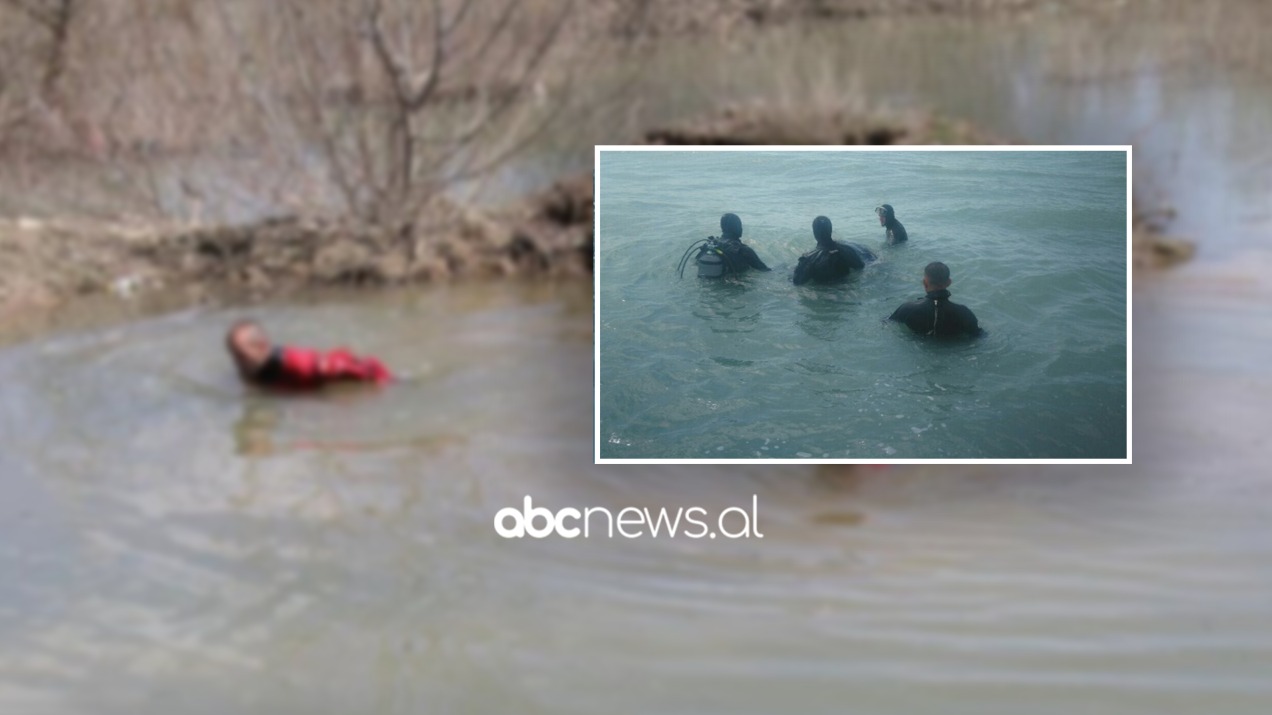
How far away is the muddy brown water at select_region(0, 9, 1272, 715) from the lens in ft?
7.47

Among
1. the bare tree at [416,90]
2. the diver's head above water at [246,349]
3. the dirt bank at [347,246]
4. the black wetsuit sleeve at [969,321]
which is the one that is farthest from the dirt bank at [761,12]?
the black wetsuit sleeve at [969,321]

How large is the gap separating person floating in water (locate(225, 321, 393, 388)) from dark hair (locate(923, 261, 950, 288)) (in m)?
1.78

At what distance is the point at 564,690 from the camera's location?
7.40 ft

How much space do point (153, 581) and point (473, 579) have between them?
2.24ft

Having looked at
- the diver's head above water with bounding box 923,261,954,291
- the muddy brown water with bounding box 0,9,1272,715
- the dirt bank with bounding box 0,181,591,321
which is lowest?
the muddy brown water with bounding box 0,9,1272,715

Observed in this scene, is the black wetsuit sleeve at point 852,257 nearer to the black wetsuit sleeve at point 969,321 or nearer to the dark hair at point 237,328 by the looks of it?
the black wetsuit sleeve at point 969,321

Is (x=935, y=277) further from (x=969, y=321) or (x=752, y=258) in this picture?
(x=752, y=258)

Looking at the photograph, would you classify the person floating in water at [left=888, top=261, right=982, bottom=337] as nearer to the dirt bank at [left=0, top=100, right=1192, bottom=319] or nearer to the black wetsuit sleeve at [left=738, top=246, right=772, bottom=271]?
the black wetsuit sleeve at [left=738, top=246, right=772, bottom=271]

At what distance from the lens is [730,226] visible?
250 cm

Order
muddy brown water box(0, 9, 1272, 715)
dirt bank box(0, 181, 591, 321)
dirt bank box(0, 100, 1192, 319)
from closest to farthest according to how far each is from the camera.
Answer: muddy brown water box(0, 9, 1272, 715) < dirt bank box(0, 100, 1192, 319) < dirt bank box(0, 181, 591, 321)

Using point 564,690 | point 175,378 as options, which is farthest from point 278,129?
point 564,690

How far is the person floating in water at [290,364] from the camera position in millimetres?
3586

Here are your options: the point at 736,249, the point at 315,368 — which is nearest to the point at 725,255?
the point at 736,249

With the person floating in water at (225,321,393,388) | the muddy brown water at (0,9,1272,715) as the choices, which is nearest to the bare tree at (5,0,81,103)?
the muddy brown water at (0,9,1272,715)
